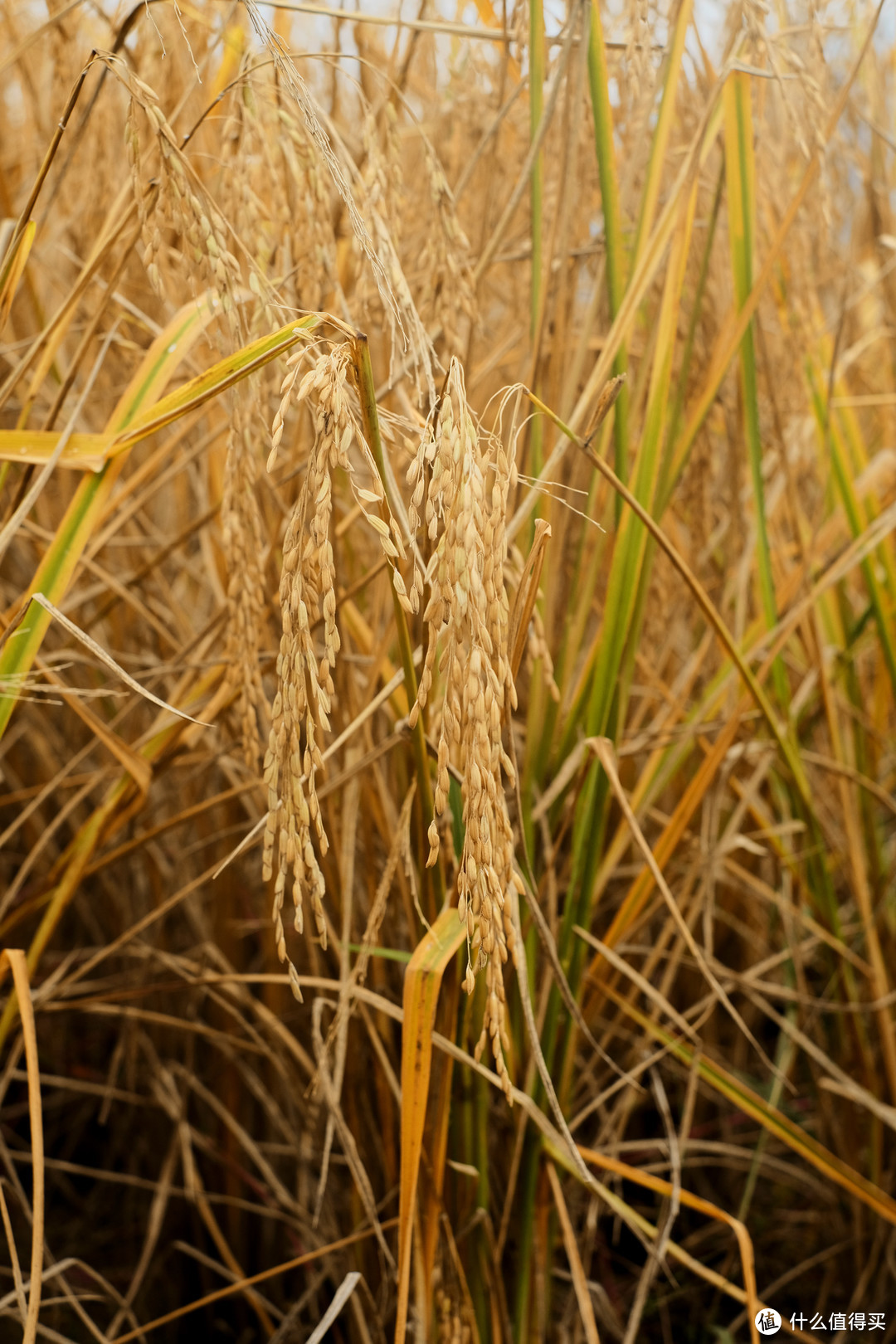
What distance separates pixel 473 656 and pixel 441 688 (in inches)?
5.5

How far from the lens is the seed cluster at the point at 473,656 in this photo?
387mm

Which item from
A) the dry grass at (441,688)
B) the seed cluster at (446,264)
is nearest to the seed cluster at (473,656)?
the dry grass at (441,688)

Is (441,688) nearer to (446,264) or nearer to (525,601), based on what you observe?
(525,601)

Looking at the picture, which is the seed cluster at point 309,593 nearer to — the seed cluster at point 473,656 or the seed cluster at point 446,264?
the seed cluster at point 473,656

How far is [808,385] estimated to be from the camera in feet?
2.87

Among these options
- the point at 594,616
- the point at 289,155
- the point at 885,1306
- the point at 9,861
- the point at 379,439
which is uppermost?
the point at 289,155

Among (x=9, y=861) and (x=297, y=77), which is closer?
(x=297, y=77)

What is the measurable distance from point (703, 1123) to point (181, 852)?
25.4 inches

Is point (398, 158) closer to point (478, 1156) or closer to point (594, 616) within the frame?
point (594, 616)

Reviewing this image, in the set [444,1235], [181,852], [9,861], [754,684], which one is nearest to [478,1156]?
[444,1235]

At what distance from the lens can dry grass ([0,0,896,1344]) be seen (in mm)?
508

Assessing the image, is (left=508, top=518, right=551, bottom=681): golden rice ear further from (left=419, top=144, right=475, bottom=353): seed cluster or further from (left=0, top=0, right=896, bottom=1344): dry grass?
(left=419, top=144, right=475, bottom=353): seed cluster

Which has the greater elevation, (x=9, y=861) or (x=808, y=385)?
(x=808, y=385)

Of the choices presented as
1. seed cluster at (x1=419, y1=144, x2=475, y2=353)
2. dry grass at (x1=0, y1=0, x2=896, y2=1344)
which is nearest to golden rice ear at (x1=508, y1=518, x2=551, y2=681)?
dry grass at (x1=0, y1=0, x2=896, y2=1344)
